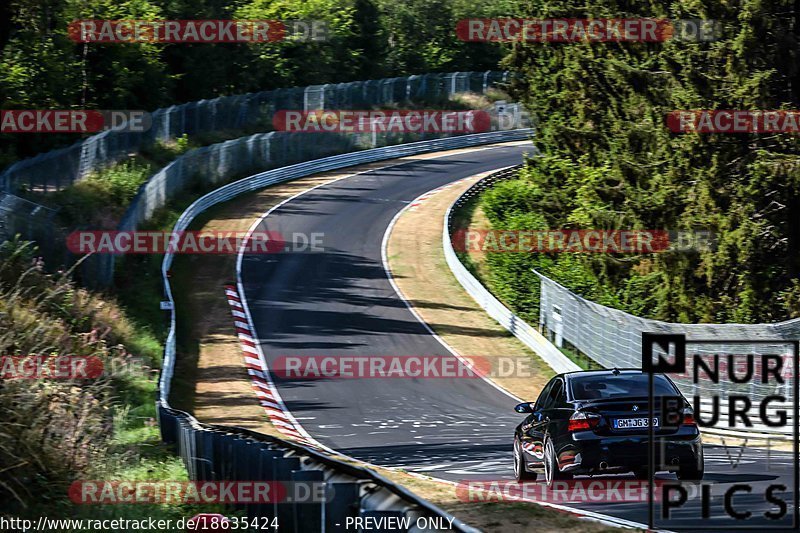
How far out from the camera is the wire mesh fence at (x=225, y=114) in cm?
3519

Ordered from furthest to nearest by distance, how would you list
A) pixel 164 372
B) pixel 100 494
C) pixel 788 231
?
pixel 788 231, pixel 164 372, pixel 100 494

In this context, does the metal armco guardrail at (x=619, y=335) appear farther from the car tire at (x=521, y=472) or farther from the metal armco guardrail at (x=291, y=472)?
the metal armco guardrail at (x=291, y=472)

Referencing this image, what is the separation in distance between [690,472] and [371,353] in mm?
19571

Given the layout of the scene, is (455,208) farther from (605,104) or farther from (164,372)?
(164,372)

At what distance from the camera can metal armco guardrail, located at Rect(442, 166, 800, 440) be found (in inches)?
854

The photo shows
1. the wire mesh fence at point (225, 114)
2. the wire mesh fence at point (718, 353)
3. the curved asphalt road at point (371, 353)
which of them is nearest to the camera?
the curved asphalt road at point (371, 353)

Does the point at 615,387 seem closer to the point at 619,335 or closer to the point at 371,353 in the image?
the point at 619,335

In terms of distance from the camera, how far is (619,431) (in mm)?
12750

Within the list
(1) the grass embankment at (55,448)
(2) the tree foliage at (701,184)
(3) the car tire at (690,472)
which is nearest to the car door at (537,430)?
(3) the car tire at (690,472)

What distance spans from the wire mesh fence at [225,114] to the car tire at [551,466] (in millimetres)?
20085

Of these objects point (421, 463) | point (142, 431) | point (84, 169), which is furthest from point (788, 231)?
point (84, 169)

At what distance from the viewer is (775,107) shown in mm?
29000

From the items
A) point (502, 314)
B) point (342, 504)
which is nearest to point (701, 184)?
point (502, 314)

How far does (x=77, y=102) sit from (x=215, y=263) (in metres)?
15.0
